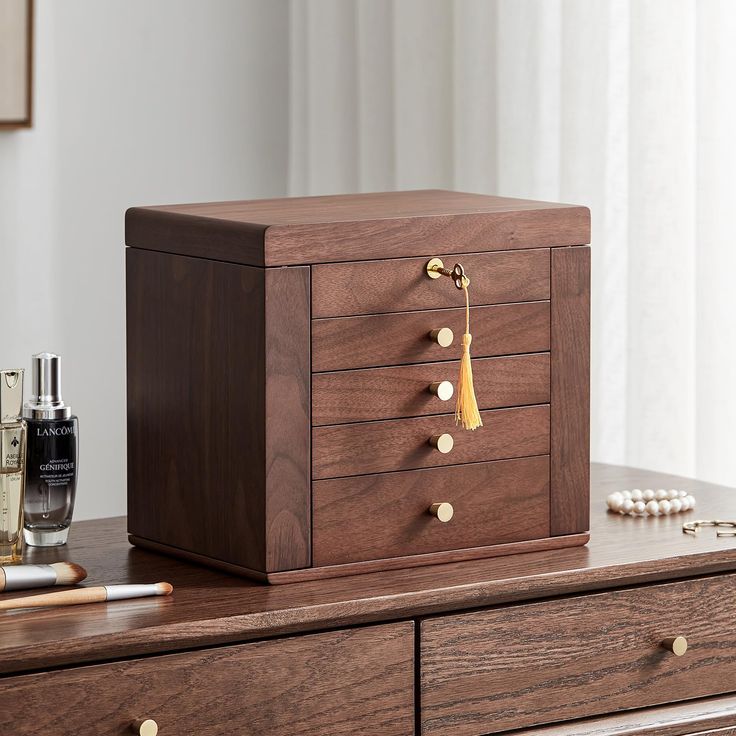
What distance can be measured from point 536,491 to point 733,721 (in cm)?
27

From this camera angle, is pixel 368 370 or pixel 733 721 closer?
pixel 368 370

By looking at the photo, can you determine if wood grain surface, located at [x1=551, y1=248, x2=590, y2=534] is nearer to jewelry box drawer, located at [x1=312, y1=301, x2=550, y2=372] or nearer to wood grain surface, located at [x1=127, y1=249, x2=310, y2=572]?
jewelry box drawer, located at [x1=312, y1=301, x2=550, y2=372]

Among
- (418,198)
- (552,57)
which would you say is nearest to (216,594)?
(418,198)

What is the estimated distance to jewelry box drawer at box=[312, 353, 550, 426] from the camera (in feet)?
3.69

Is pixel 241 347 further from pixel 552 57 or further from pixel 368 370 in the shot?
pixel 552 57

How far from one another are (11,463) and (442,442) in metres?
0.33

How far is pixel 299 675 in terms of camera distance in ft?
3.52

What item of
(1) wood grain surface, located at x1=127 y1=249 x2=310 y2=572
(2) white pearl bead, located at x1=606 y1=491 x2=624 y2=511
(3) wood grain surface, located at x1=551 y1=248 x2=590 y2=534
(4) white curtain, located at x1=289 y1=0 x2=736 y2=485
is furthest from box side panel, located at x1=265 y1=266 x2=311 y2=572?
(4) white curtain, located at x1=289 y1=0 x2=736 y2=485

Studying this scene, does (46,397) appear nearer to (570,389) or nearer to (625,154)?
(570,389)

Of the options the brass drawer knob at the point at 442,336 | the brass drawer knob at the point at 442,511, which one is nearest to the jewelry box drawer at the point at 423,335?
the brass drawer knob at the point at 442,336

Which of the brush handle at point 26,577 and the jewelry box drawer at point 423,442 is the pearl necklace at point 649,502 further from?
the brush handle at point 26,577

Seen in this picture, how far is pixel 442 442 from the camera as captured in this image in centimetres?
117

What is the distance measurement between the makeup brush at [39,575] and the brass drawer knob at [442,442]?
29 cm

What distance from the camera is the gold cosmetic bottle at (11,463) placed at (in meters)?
1.11
